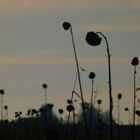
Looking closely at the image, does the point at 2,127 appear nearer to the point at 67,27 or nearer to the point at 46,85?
the point at 46,85

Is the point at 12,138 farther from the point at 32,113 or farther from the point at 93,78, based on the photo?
the point at 93,78

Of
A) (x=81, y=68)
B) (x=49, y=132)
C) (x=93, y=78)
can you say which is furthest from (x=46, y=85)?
(x=49, y=132)

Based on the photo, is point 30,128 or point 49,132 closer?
point 49,132

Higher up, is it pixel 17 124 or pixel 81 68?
pixel 81 68

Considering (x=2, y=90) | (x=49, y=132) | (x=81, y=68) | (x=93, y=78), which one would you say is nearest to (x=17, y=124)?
(x=2, y=90)

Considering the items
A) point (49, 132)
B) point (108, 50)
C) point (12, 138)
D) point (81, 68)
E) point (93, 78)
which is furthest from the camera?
point (12, 138)

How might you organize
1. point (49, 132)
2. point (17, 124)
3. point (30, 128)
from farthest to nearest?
point (17, 124) → point (30, 128) → point (49, 132)

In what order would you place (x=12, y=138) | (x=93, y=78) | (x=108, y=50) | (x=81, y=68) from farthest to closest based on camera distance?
(x=12, y=138) < (x=93, y=78) < (x=81, y=68) < (x=108, y=50)

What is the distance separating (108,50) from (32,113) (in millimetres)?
9642

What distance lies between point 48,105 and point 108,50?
28.5 ft

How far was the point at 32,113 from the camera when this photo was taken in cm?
1898

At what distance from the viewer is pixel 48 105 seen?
18.1 metres

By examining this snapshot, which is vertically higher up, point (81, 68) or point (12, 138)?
point (81, 68)

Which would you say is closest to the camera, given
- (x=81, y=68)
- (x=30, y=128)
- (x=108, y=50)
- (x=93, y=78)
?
(x=108, y=50)
